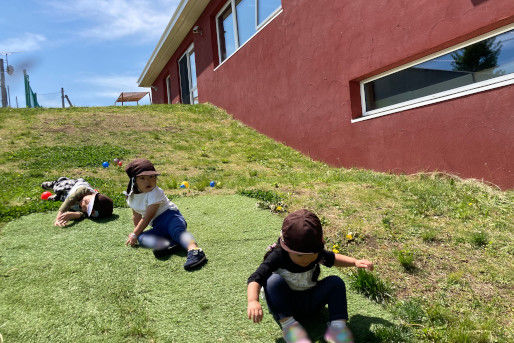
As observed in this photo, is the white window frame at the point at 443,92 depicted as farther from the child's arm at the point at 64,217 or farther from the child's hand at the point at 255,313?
the child's arm at the point at 64,217

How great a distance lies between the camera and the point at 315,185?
19.5ft

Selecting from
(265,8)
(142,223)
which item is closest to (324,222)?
(142,223)

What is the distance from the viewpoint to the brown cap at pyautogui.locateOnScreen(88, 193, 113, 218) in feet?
15.9

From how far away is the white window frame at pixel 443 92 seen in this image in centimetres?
495

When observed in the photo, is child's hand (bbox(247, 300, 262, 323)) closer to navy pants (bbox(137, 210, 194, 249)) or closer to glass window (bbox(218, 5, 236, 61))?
Answer: navy pants (bbox(137, 210, 194, 249))

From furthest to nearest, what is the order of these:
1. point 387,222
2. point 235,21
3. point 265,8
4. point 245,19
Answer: point 235,21, point 245,19, point 265,8, point 387,222

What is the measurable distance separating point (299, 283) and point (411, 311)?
79 cm

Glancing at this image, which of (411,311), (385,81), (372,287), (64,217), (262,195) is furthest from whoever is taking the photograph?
(385,81)

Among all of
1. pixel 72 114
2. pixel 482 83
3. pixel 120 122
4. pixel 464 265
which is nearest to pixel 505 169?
pixel 482 83

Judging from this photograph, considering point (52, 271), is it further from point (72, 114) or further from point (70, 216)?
point (72, 114)

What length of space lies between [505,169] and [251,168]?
4606 millimetres

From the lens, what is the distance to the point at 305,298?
2.54m

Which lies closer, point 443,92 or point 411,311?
point 411,311

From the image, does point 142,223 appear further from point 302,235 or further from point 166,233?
point 302,235
